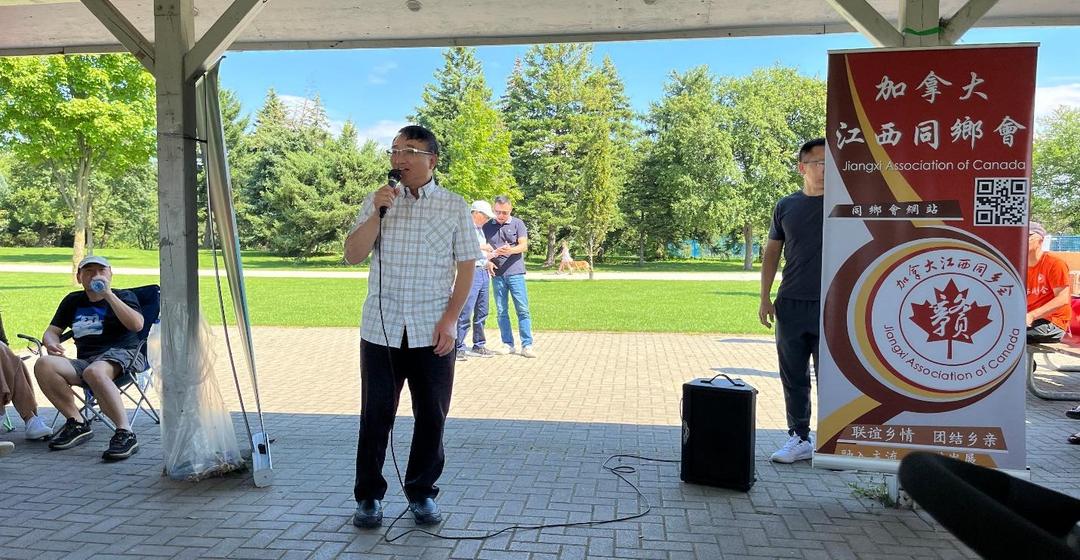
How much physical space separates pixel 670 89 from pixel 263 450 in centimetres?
4640

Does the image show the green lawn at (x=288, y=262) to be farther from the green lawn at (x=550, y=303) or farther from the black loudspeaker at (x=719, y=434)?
the black loudspeaker at (x=719, y=434)

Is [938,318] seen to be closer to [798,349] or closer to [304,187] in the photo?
[798,349]

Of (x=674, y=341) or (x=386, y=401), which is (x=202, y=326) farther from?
(x=674, y=341)

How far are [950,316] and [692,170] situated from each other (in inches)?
1623

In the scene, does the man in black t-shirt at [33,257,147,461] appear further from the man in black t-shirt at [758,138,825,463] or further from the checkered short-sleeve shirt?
the man in black t-shirt at [758,138,825,463]

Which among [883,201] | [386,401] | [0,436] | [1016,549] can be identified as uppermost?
[883,201]

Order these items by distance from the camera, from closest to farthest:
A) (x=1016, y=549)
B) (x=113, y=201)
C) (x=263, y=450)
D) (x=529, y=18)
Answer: (x=1016, y=549), (x=263, y=450), (x=529, y=18), (x=113, y=201)

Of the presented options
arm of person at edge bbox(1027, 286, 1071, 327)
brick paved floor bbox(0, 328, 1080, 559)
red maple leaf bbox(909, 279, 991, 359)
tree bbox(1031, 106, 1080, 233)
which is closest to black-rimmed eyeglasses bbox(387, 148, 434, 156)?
brick paved floor bbox(0, 328, 1080, 559)

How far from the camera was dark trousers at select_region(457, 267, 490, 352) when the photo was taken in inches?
348

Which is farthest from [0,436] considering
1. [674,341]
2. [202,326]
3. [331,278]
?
[331,278]

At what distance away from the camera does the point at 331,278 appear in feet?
85.0

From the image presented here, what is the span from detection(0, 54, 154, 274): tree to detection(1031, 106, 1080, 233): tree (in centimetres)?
4819

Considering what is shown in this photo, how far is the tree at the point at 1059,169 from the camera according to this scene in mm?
44812

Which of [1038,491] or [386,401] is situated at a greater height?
[1038,491]
